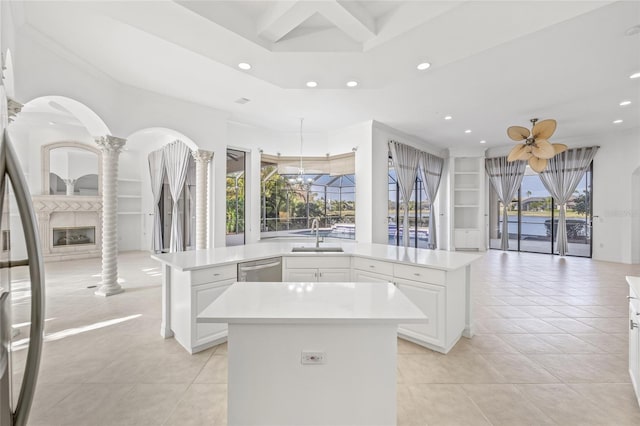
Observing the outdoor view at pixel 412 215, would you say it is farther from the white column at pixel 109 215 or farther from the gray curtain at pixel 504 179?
the white column at pixel 109 215

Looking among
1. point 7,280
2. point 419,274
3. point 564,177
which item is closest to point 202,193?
point 419,274

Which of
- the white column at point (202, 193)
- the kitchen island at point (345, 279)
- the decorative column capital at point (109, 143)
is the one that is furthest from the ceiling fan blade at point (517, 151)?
the decorative column capital at point (109, 143)

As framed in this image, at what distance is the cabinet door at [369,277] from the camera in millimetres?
2904

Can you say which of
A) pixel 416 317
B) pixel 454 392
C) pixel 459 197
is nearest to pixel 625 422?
pixel 454 392

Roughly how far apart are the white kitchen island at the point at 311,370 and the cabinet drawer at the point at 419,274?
137cm

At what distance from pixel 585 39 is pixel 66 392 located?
5.84m

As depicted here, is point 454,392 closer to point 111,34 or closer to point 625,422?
point 625,422

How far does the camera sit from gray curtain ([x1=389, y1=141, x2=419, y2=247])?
6.57 meters

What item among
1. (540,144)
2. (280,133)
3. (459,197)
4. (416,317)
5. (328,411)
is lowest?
(328,411)

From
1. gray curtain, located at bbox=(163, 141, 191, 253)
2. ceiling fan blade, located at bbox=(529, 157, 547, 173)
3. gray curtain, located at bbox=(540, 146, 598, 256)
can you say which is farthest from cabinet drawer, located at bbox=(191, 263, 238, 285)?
gray curtain, located at bbox=(540, 146, 598, 256)

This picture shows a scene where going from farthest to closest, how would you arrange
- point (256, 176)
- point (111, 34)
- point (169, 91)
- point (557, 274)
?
1. point (256, 176)
2. point (557, 274)
3. point (169, 91)
4. point (111, 34)

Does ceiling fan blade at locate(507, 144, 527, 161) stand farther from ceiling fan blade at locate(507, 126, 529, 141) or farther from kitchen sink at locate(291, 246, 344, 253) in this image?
kitchen sink at locate(291, 246, 344, 253)

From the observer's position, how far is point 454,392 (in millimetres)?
2092

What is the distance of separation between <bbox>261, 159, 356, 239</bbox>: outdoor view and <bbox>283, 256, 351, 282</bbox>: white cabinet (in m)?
3.48
